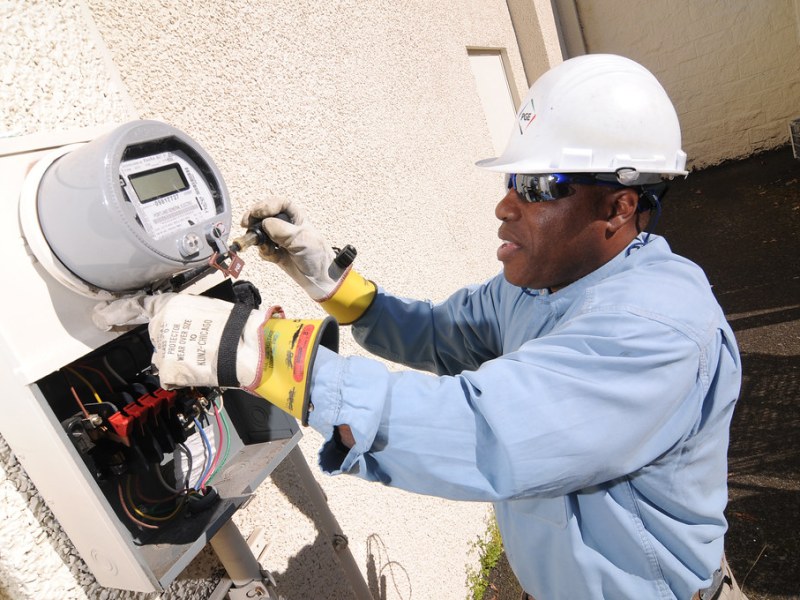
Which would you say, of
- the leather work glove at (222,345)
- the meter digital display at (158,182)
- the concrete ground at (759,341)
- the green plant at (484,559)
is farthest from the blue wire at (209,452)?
the concrete ground at (759,341)

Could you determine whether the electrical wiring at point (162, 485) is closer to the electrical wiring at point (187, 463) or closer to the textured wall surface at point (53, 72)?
the electrical wiring at point (187, 463)

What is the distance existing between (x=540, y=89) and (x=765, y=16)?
8437 millimetres

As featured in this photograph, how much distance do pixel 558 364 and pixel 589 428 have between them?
0.40 feet

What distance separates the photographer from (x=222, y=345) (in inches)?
37.7

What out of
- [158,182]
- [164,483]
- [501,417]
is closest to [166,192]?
[158,182]

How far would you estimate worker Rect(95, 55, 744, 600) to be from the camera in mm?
977

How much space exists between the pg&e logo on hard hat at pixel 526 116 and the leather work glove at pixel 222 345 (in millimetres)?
828

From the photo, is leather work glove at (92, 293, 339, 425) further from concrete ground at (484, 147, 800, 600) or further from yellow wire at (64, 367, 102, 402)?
concrete ground at (484, 147, 800, 600)

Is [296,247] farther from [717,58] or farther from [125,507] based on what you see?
[717,58]

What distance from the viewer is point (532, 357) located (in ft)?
3.39

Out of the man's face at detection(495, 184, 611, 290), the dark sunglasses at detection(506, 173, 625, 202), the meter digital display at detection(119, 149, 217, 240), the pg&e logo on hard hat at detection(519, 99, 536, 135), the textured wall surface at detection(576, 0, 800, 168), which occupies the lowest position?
the textured wall surface at detection(576, 0, 800, 168)

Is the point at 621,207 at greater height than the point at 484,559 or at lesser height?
greater

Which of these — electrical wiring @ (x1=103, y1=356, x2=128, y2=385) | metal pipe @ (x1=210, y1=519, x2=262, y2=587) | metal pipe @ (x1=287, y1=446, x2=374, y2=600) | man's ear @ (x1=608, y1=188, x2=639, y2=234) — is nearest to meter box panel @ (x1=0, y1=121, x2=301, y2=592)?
electrical wiring @ (x1=103, y1=356, x2=128, y2=385)

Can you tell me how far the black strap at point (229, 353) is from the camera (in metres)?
0.96
